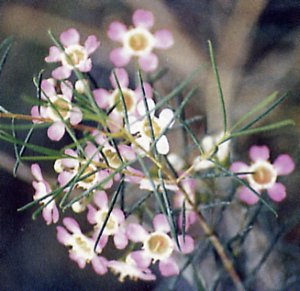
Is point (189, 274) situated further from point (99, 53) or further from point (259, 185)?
point (99, 53)

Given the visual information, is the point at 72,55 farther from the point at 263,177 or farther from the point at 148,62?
the point at 263,177

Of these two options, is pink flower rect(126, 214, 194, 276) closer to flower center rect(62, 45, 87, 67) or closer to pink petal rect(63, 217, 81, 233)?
pink petal rect(63, 217, 81, 233)

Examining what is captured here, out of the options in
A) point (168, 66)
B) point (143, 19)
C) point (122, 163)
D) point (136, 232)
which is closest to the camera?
point (122, 163)

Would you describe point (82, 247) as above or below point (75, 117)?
below

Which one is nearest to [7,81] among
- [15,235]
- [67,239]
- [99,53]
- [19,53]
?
[19,53]

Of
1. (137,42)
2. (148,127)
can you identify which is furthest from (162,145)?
(137,42)

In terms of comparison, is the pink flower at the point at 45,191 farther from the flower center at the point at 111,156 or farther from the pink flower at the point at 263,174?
the pink flower at the point at 263,174

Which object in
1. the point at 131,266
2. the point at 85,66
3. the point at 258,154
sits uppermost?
the point at 85,66
